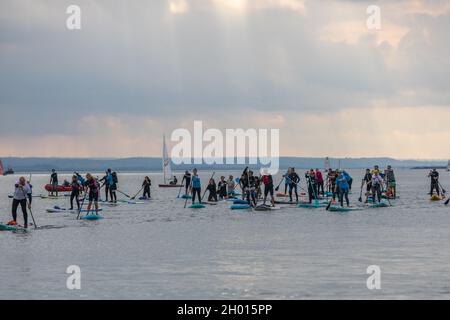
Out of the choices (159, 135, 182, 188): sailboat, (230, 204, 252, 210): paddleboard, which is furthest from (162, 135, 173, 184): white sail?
(230, 204, 252, 210): paddleboard

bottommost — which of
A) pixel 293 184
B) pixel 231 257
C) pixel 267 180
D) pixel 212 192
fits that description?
pixel 231 257

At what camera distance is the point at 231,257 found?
78.8ft

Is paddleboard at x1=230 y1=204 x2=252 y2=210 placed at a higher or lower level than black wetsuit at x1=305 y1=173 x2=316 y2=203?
lower

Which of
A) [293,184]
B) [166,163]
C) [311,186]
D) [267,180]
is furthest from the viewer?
[166,163]

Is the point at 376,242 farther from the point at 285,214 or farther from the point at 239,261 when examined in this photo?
the point at 285,214

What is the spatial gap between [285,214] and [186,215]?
4730 mm

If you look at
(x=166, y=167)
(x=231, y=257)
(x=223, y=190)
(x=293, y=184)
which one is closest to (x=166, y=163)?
(x=166, y=167)

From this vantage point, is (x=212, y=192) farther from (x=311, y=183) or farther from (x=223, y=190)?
(x=311, y=183)

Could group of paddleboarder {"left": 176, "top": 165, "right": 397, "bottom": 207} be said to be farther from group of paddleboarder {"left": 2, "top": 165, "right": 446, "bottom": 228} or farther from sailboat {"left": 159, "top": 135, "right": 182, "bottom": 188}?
sailboat {"left": 159, "top": 135, "right": 182, "bottom": 188}

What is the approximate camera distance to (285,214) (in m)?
43.2

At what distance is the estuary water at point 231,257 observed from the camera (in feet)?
59.3

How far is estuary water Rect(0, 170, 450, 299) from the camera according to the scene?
18.1 meters

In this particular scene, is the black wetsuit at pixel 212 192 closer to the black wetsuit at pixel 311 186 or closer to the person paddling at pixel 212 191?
the person paddling at pixel 212 191
